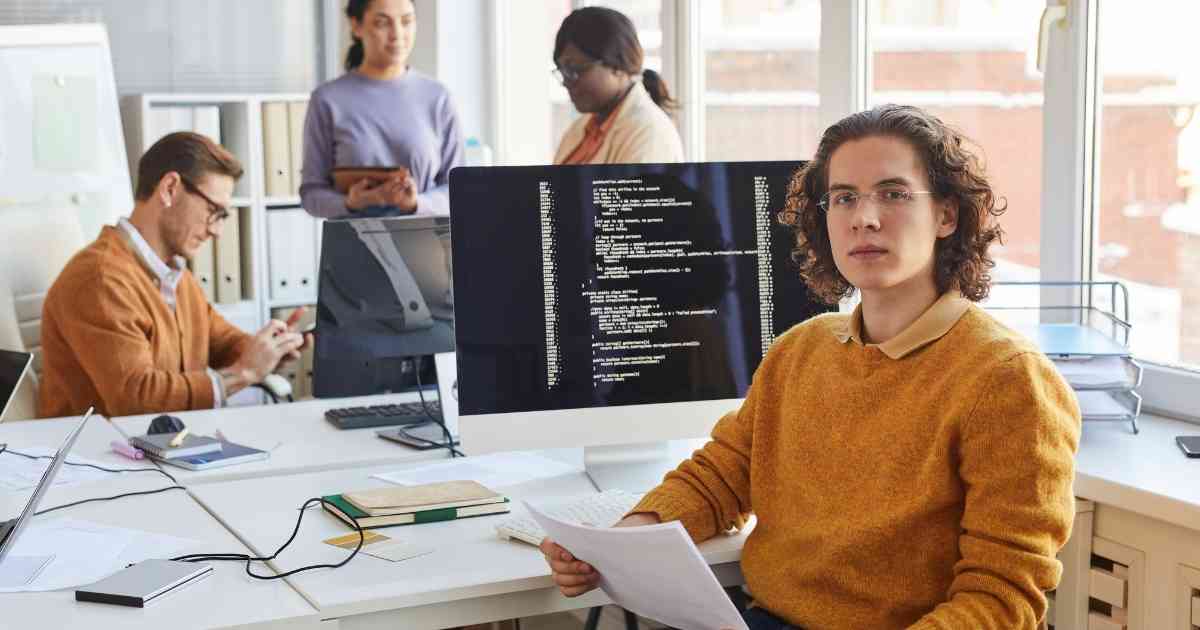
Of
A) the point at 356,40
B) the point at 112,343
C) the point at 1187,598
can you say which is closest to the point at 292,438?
the point at 112,343

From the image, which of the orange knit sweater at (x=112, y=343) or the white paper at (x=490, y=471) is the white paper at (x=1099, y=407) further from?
the orange knit sweater at (x=112, y=343)

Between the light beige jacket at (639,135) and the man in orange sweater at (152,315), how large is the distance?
2.86ft

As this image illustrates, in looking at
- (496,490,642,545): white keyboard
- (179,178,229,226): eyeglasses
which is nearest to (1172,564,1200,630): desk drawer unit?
(496,490,642,545): white keyboard

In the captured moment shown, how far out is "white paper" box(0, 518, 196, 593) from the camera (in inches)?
65.9

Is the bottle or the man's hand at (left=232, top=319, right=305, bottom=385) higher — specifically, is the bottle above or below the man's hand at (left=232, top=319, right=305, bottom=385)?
above

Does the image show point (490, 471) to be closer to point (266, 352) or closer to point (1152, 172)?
point (266, 352)

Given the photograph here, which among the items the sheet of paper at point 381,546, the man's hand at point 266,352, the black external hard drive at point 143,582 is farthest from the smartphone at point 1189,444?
the man's hand at point 266,352

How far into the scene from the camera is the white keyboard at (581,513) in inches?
71.4

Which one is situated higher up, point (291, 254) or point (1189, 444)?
point (291, 254)

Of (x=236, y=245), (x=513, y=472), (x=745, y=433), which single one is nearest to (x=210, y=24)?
(x=236, y=245)

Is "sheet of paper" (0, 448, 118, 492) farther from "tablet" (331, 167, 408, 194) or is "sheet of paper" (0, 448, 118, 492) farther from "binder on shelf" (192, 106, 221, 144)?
"binder on shelf" (192, 106, 221, 144)

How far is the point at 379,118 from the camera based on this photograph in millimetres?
3787

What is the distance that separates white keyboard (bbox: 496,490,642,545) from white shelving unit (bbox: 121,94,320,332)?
305cm

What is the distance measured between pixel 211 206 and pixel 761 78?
56.8 inches
